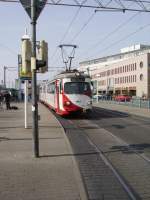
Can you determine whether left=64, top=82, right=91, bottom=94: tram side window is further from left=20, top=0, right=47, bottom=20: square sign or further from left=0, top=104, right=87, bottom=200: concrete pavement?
left=20, top=0, right=47, bottom=20: square sign

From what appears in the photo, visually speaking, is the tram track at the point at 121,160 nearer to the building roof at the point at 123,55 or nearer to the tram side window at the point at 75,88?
the tram side window at the point at 75,88

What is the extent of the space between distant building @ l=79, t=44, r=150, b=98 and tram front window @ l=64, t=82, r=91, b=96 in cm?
7896

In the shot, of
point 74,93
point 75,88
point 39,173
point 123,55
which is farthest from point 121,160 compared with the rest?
point 123,55

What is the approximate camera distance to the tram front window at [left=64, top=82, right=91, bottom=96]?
31.3m

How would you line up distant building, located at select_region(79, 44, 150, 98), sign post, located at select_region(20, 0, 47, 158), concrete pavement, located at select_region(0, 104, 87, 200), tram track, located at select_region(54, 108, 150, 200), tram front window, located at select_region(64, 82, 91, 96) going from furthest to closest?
distant building, located at select_region(79, 44, 150, 98) → tram front window, located at select_region(64, 82, 91, 96) → sign post, located at select_region(20, 0, 47, 158) → tram track, located at select_region(54, 108, 150, 200) → concrete pavement, located at select_region(0, 104, 87, 200)

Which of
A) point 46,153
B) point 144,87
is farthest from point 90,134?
point 144,87

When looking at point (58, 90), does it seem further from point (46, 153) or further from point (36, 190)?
point (36, 190)

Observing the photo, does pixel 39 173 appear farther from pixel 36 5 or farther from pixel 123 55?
pixel 123 55

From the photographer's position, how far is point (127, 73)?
436 feet

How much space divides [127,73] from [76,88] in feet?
337

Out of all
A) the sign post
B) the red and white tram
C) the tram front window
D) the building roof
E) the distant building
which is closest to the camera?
the sign post

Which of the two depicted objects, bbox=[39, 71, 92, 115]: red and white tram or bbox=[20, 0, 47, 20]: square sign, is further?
bbox=[39, 71, 92, 115]: red and white tram

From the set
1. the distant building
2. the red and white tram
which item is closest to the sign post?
the red and white tram

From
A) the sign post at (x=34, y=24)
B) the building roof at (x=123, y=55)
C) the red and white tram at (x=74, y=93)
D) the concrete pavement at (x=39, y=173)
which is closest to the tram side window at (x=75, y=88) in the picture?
the red and white tram at (x=74, y=93)
